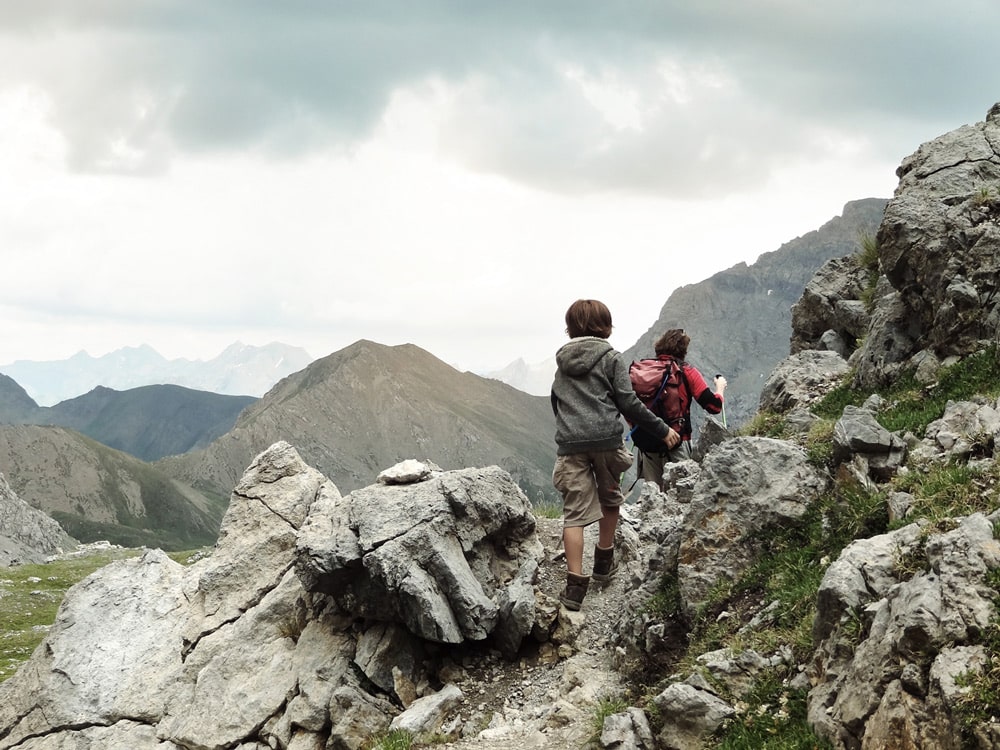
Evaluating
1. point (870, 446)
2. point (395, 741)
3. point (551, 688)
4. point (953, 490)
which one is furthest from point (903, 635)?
point (395, 741)

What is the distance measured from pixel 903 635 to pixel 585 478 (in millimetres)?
7014

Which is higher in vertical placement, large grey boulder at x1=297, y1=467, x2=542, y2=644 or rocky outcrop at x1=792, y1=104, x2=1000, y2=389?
rocky outcrop at x1=792, y1=104, x2=1000, y2=389

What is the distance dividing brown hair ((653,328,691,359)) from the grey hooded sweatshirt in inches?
110

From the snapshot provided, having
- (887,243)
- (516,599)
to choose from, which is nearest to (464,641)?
(516,599)

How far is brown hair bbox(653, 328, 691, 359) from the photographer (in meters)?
16.0

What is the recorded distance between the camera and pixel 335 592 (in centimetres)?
1549

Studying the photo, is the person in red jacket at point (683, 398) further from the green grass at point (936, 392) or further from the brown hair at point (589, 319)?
the green grass at point (936, 392)

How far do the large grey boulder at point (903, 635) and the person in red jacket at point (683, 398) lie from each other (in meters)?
6.26

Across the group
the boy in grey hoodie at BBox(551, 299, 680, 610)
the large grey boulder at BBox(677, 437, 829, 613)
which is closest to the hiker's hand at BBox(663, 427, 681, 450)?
the boy in grey hoodie at BBox(551, 299, 680, 610)

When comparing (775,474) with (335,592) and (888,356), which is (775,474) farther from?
(335,592)

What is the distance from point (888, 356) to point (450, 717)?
10669 mm

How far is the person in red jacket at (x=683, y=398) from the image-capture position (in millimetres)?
15242

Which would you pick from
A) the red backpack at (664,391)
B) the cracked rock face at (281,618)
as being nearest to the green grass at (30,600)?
the cracked rock face at (281,618)

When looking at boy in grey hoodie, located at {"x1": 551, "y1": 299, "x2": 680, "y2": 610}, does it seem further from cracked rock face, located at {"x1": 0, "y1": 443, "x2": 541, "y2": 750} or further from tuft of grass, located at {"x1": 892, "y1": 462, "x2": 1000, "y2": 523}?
tuft of grass, located at {"x1": 892, "y1": 462, "x2": 1000, "y2": 523}
